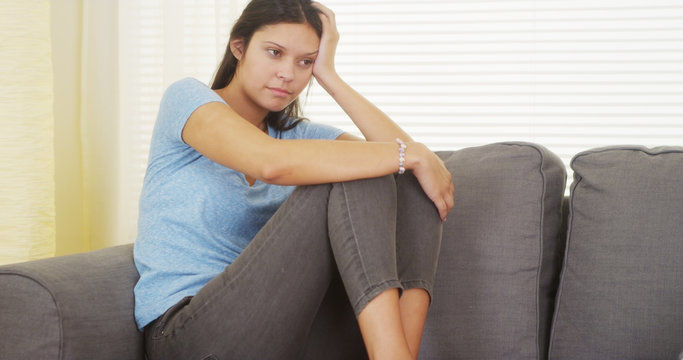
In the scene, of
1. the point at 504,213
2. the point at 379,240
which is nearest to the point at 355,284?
the point at 379,240

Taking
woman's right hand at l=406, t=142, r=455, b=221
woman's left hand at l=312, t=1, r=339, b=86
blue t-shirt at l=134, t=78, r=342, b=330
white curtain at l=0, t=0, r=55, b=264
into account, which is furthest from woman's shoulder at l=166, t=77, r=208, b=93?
white curtain at l=0, t=0, r=55, b=264

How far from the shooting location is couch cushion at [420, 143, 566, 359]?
57.9 inches

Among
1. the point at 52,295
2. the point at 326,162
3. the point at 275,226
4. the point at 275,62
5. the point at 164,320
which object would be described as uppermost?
the point at 275,62

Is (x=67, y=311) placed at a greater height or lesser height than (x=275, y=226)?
lesser

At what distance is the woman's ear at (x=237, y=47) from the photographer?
5.07 ft

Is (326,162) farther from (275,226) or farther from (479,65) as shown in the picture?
(479,65)

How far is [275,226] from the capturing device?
115cm

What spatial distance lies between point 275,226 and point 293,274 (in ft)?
0.29

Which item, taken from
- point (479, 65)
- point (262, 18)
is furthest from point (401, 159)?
point (479, 65)

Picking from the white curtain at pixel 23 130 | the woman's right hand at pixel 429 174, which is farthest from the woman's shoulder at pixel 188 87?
the white curtain at pixel 23 130

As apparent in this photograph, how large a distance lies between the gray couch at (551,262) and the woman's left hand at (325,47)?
0.40 meters

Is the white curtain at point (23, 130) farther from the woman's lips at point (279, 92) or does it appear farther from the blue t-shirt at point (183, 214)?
the woman's lips at point (279, 92)

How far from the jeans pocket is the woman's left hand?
64cm

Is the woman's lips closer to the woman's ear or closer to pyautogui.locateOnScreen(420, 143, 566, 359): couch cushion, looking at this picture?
the woman's ear
